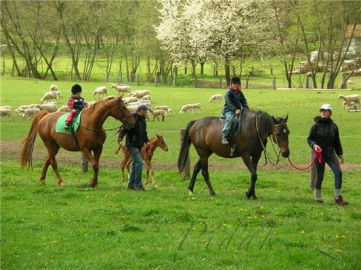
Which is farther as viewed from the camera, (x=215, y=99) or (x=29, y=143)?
(x=215, y=99)

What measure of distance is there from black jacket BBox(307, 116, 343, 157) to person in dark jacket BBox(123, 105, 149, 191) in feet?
14.4

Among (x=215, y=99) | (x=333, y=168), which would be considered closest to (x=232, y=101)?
(x=333, y=168)

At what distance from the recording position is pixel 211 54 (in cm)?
6969

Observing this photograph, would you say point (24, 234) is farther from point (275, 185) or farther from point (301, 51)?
point (301, 51)

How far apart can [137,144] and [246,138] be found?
2852 millimetres

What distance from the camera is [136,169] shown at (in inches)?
644

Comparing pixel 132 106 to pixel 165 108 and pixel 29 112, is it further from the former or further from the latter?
pixel 29 112

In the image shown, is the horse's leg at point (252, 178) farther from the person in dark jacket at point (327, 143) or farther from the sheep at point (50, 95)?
the sheep at point (50, 95)

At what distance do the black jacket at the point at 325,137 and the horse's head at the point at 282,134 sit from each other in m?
0.56

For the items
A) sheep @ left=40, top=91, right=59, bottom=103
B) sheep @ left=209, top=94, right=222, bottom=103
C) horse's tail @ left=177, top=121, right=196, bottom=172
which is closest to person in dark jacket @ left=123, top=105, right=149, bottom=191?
horse's tail @ left=177, top=121, right=196, bottom=172

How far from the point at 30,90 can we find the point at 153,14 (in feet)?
84.8

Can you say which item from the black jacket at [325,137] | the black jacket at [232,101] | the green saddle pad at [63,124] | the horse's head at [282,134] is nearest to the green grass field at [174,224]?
the horse's head at [282,134]

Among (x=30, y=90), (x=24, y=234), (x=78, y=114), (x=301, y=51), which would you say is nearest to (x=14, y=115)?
(x=30, y=90)

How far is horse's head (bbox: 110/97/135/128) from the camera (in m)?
16.1
